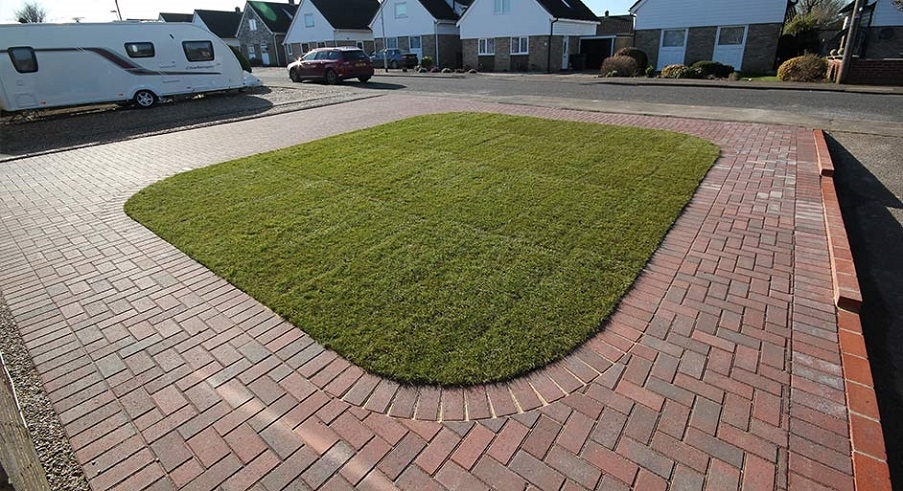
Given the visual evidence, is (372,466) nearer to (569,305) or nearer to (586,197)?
(569,305)

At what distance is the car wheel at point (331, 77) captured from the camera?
892 inches

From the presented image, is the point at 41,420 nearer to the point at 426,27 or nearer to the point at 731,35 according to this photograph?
the point at 731,35

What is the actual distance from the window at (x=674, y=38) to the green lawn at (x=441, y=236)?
21.8 meters

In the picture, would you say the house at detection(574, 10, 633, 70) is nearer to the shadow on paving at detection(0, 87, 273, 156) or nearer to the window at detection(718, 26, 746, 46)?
the window at detection(718, 26, 746, 46)

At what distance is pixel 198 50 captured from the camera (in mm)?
16516

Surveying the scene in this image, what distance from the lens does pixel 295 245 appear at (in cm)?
453

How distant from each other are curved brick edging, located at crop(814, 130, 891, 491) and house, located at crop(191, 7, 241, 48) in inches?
2326

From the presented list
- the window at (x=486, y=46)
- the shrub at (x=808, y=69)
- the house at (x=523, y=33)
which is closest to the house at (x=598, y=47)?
the house at (x=523, y=33)

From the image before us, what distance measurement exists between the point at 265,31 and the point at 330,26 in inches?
425

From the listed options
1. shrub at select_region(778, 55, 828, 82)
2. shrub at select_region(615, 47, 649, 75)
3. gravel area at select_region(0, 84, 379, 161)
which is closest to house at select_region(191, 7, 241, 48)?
gravel area at select_region(0, 84, 379, 161)

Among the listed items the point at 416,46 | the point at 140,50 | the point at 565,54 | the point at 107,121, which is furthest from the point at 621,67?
the point at 107,121

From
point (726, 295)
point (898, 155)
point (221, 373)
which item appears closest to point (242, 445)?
point (221, 373)

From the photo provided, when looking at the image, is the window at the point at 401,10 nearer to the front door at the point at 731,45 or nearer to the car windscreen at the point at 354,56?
the car windscreen at the point at 354,56

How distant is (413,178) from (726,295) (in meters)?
4.17
